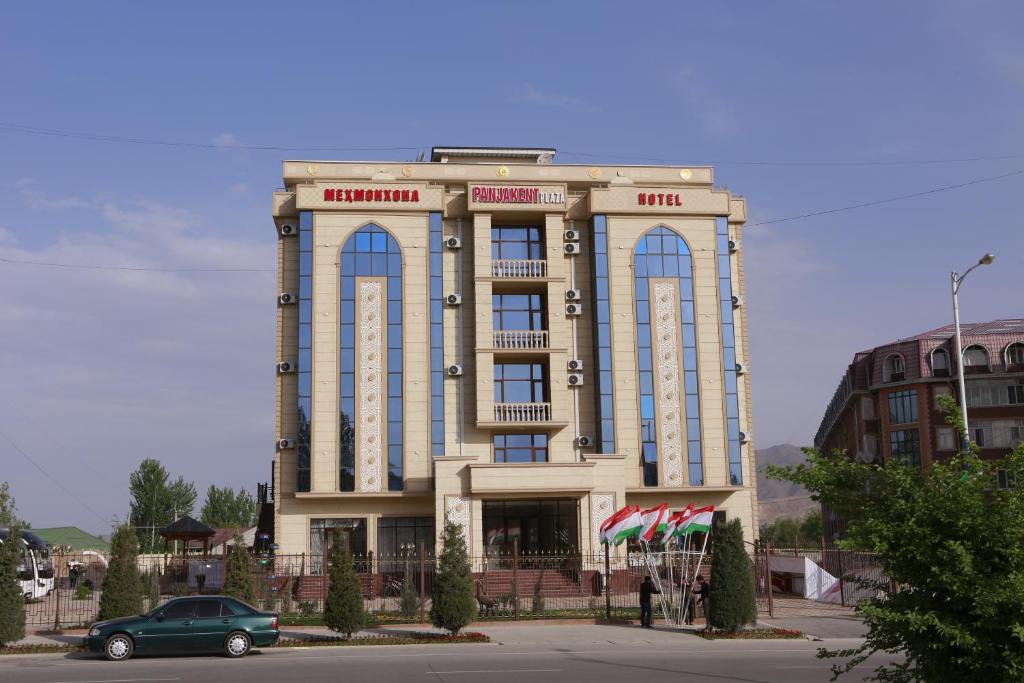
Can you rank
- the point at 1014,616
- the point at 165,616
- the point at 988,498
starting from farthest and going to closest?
the point at 165,616, the point at 988,498, the point at 1014,616

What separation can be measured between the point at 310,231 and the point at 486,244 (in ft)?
24.2

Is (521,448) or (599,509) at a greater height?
(521,448)

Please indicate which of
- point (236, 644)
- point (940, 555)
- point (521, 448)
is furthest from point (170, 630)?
point (521, 448)

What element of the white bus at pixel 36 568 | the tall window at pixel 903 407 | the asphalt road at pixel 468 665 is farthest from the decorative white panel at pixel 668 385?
the tall window at pixel 903 407

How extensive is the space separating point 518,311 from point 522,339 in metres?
1.75

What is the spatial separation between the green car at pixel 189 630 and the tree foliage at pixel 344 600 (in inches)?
92.7

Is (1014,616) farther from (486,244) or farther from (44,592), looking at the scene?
(44,592)

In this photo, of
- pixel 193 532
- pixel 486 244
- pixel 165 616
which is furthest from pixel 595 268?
pixel 165 616

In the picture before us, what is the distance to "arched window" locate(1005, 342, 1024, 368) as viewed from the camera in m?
63.2

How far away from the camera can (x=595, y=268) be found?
4259cm

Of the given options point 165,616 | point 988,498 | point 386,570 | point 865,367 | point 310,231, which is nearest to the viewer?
point 988,498

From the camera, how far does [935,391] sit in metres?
64.4

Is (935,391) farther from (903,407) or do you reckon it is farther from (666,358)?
(666,358)

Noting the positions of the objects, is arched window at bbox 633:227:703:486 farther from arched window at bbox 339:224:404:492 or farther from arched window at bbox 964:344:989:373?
arched window at bbox 964:344:989:373
